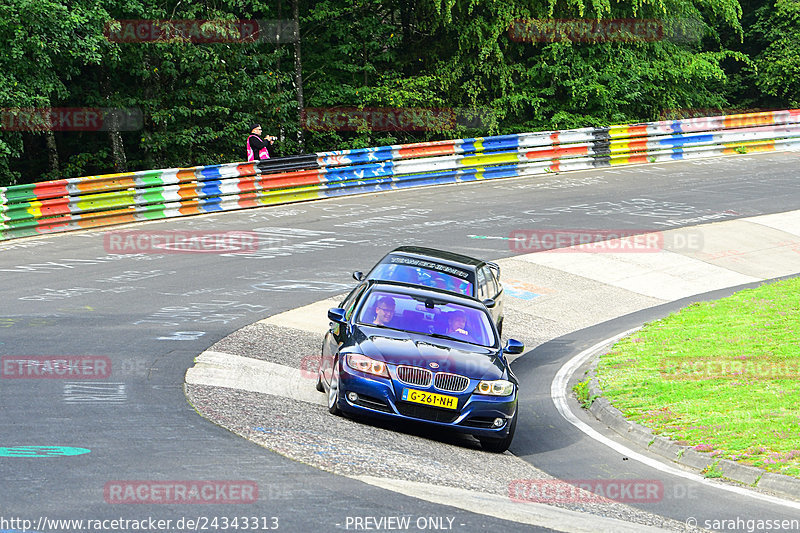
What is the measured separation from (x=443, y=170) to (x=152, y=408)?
19.0 m

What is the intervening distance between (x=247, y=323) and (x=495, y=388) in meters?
5.75

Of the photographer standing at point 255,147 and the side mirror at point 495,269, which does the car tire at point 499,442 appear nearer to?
the side mirror at point 495,269

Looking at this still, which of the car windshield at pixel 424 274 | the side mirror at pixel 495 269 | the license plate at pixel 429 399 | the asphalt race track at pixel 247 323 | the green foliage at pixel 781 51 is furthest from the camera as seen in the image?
the green foliage at pixel 781 51

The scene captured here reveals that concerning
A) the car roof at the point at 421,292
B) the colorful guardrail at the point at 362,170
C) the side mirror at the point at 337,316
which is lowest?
the side mirror at the point at 337,316

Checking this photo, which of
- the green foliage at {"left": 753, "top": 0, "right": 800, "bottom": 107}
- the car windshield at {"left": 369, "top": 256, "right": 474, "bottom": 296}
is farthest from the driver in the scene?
the green foliage at {"left": 753, "top": 0, "right": 800, "bottom": 107}

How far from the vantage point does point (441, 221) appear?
23.2 meters

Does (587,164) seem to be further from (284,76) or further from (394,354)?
(394,354)

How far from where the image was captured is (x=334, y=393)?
34.2 ft

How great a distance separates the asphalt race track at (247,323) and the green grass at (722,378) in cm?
84

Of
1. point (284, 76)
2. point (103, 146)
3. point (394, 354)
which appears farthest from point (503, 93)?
point (394, 354)

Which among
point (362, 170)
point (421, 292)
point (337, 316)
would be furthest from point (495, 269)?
point (362, 170)

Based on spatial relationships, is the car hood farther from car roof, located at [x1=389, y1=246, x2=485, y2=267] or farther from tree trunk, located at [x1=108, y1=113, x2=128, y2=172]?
tree trunk, located at [x1=108, y1=113, x2=128, y2=172]

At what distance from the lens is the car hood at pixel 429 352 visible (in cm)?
1024

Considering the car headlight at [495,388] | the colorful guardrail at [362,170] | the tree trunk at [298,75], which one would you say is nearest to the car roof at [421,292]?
the car headlight at [495,388]
